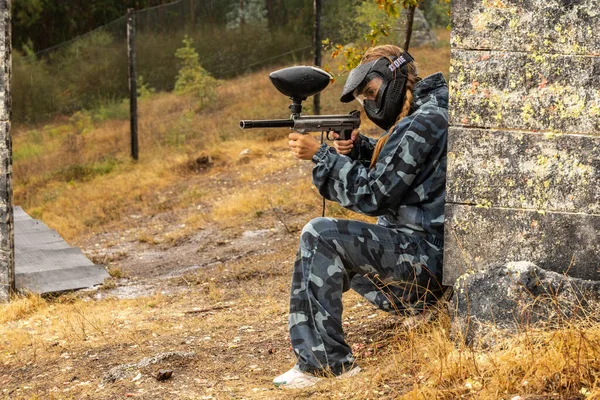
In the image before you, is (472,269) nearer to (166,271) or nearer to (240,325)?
(240,325)

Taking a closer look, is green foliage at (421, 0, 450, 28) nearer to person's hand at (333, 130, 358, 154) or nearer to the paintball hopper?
person's hand at (333, 130, 358, 154)

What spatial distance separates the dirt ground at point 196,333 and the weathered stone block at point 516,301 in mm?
453

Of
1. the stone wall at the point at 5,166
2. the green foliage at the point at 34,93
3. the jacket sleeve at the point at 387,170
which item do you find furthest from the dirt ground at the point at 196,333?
the green foliage at the point at 34,93

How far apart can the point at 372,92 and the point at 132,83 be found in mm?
10023

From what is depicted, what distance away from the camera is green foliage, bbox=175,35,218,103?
16188 mm

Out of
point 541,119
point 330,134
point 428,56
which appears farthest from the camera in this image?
point 428,56

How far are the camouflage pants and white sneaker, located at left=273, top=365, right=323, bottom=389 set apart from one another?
3 cm

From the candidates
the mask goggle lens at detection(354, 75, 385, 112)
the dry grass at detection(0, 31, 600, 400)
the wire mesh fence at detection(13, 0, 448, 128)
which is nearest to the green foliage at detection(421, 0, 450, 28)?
the wire mesh fence at detection(13, 0, 448, 128)

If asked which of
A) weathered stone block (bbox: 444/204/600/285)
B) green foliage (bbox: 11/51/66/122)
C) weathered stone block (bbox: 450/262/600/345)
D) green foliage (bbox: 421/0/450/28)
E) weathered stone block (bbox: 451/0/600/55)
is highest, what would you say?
green foliage (bbox: 421/0/450/28)

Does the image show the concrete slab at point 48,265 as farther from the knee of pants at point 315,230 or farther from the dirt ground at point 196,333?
the knee of pants at point 315,230

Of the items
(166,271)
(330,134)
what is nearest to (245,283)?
(166,271)

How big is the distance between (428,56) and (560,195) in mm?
14479

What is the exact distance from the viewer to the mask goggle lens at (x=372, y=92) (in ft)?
12.7

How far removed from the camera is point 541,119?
3467 mm
